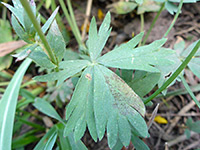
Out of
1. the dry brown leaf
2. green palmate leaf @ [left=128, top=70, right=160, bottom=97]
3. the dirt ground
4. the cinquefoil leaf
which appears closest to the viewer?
the cinquefoil leaf

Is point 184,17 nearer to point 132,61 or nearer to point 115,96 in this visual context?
point 132,61

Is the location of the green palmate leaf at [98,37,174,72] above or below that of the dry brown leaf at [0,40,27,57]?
below

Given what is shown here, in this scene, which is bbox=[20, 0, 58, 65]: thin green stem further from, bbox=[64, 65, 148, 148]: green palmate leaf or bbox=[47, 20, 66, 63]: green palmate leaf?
bbox=[64, 65, 148, 148]: green palmate leaf

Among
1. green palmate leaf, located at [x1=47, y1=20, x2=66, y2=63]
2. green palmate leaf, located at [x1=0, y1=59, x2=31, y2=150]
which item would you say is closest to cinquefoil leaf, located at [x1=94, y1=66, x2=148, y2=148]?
green palmate leaf, located at [x1=47, y1=20, x2=66, y2=63]

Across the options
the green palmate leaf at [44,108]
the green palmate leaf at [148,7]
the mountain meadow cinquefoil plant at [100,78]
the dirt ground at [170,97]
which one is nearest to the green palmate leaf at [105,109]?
the mountain meadow cinquefoil plant at [100,78]

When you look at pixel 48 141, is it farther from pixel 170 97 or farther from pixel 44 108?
pixel 170 97

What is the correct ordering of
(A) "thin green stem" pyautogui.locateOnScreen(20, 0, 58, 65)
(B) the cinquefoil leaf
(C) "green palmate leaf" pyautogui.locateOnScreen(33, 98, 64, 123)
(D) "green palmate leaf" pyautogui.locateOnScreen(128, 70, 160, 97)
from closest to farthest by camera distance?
1. (A) "thin green stem" pyautogui.locateOnScreen(20, 0, 58, 65)
2. (B) the cinquefoil leaf
3. (D) "green palmate leaf" pyautogui.locateOnScreen(128, 70, 160, 97)
4. (C) "green palmate leaf" pyautogui.locateOnScreen(33, 98, 64, 123)

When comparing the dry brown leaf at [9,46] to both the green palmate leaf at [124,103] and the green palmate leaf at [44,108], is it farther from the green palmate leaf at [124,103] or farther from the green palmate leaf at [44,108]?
the green palmate leaf at [124,103]

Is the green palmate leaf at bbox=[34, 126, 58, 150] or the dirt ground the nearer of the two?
the green palmate leaf at bbox=[34, 126, 58, 150]

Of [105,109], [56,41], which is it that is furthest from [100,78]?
[56,41]
